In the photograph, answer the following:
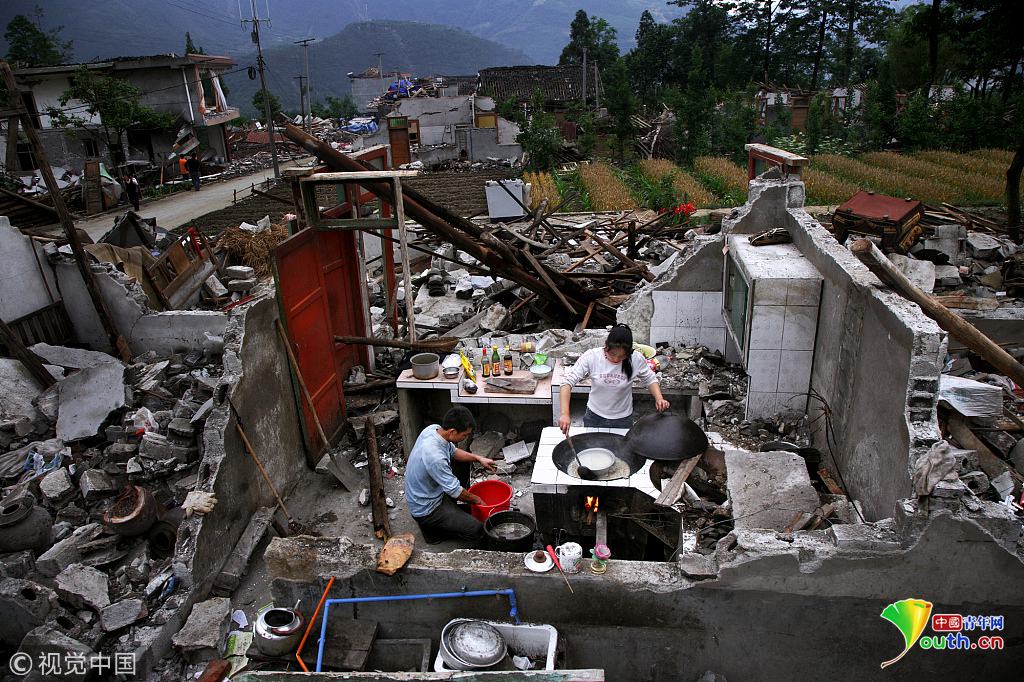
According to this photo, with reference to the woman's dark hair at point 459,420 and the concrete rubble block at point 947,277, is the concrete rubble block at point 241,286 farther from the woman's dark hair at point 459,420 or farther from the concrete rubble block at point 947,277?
the concrete rubble block at point 947,277

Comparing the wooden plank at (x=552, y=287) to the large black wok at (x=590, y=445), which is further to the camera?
the wooden plank at (x=552, y=287)

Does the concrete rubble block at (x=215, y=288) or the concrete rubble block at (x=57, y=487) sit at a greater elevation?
the concrete rubble block at (x=215, y=288)

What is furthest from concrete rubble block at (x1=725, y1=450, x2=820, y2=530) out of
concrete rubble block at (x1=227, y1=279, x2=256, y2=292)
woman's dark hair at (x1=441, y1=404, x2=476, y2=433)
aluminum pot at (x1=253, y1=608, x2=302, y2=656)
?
concrete rubble block at (x1=227, y1=279, x2=256, y2=292)

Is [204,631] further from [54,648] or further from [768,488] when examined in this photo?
[768,488]

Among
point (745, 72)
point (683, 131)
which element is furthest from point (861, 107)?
point (745, 72)

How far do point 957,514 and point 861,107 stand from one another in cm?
3421

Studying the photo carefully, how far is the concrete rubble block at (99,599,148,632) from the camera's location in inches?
209

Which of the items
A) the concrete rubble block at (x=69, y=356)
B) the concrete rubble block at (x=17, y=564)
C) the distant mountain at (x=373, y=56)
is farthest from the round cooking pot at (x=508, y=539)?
the distant mountain at (x=373, y=56)

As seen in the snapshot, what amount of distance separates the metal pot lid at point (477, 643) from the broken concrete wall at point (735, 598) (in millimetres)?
215

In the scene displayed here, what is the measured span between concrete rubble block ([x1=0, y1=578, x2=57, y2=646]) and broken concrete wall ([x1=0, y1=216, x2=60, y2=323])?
5.51m

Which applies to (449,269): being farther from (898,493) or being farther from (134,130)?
(134,130)

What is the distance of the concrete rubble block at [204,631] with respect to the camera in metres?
5.08

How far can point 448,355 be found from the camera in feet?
28.5

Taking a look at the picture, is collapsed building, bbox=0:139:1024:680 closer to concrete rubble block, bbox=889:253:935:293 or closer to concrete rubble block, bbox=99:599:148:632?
concrete rubble block, bbox=99:599:148:632
